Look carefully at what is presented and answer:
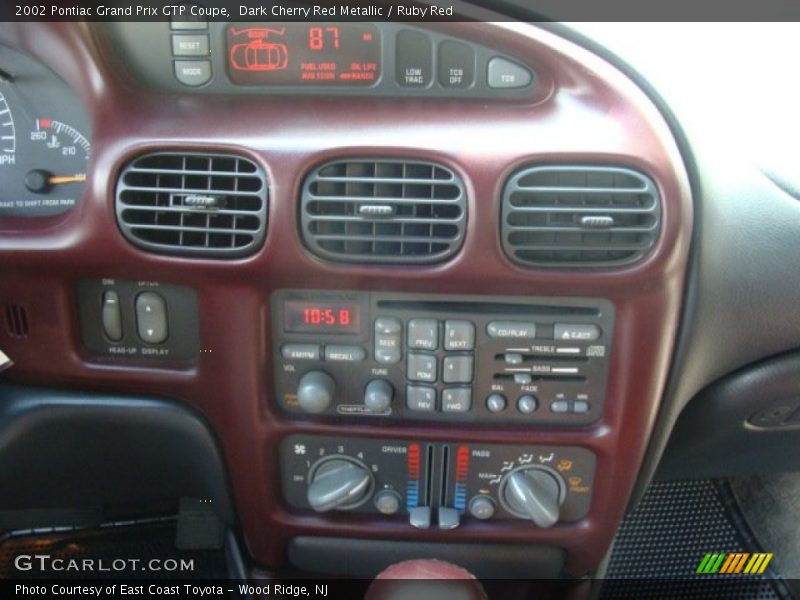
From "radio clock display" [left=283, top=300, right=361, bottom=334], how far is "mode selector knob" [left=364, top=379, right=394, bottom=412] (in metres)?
0.09

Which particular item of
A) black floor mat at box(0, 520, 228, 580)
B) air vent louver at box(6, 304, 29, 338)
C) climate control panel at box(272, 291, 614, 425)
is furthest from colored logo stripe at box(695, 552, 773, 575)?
air vent louver at box(6, 304, 29, 338)

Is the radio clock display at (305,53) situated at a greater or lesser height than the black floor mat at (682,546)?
greater

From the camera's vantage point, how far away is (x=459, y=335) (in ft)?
4.28

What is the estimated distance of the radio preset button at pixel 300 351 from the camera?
1.35m

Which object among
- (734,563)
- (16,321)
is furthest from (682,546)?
(16,321)

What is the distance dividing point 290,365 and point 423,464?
299 mm

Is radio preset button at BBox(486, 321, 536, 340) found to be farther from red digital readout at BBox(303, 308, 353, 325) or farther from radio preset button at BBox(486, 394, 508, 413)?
red digital readout at BBox(303, 308, 353, 325)

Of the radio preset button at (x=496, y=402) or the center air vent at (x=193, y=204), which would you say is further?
the radio preset button at (x=496, y=402)

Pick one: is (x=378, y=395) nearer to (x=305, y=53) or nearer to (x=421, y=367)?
(x=421, y=367)

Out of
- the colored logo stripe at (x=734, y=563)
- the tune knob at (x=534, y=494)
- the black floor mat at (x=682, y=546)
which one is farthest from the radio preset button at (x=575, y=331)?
the colored logo stripe at (x=734, y=563)

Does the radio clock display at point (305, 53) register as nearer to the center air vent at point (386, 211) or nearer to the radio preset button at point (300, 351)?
the center air vent at point (386, 211)

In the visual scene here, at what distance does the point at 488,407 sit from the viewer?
4.43ft

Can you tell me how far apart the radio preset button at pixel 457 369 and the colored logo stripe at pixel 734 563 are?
98 centimetres

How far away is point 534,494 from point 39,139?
105cm
